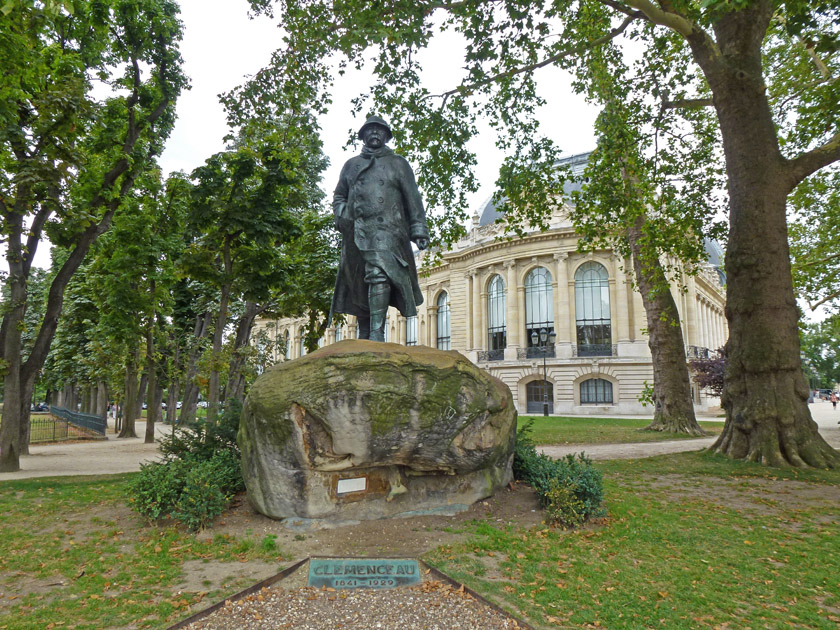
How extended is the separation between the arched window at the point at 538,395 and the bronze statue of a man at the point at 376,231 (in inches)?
1442

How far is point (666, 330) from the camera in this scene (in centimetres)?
1866

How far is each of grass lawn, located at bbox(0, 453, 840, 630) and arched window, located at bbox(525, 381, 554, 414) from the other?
35.1 metres

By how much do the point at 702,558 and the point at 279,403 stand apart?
4.24 meters

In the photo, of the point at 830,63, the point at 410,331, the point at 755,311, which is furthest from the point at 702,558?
the point at 410,331

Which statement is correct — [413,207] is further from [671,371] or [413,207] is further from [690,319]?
[690,319]

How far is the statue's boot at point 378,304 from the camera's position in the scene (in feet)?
22.1

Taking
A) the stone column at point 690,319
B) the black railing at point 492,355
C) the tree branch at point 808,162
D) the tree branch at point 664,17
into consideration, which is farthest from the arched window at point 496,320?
the tree branch at point 664,17

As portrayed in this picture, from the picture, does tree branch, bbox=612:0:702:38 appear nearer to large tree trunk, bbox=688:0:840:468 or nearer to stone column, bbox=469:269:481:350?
large tree trunk, bbox=688:0:840:468

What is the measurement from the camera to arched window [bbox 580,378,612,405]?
133 feet

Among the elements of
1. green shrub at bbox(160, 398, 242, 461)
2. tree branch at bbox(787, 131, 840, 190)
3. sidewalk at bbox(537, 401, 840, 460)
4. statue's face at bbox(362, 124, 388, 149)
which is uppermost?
tree branch at bbox(787, 131, 840, 190)

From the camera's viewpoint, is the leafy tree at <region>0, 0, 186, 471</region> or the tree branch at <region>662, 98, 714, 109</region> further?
the tree branch at <region>662, 98, 714, 109</region>

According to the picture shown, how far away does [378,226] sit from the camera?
682 cm

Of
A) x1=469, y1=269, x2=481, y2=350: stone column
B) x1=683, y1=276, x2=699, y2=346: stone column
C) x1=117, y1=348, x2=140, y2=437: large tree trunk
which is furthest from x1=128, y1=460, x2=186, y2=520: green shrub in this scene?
x1=683, y1=276, x2=699, y2=346: stone column

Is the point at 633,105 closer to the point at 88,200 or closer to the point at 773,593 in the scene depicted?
the point at 773,593
